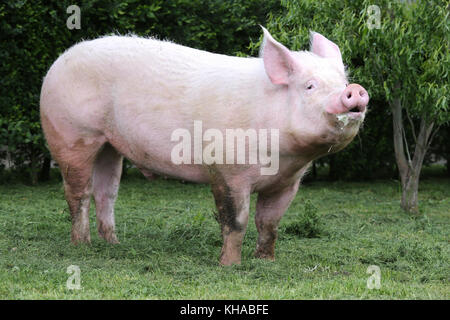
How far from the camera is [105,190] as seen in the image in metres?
5.90

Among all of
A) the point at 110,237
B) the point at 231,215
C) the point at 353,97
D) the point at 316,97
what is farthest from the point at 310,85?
the point at 110,237

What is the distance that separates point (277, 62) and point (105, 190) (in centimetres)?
212

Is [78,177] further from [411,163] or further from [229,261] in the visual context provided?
[411,163]

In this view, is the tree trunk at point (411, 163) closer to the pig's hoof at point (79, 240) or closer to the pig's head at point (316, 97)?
the pig's head at point (316, 97)

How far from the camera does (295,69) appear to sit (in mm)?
4625

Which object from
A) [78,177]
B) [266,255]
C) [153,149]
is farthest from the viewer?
[78,177]

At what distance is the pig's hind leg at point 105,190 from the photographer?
5887 mm

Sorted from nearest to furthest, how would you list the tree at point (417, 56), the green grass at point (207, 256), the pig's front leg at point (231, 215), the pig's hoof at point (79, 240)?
the green grass at point (207, 256), the pig's front leg at point (231, 215), the pig's hoof at point (79, 240), the tree at point (417, 56)

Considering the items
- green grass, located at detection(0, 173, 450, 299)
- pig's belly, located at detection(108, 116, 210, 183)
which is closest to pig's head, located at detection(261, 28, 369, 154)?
pig's belly, located at detection(108, 116, 210, 183)

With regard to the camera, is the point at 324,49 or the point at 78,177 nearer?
the point at 324,49

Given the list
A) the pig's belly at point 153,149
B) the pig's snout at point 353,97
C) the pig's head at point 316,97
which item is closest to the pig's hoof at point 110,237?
the pig's belly at point 153,149

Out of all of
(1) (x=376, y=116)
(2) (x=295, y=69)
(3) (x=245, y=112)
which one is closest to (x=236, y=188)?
(3) (x=245, y=112)

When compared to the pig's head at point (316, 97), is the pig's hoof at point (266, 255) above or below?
below
